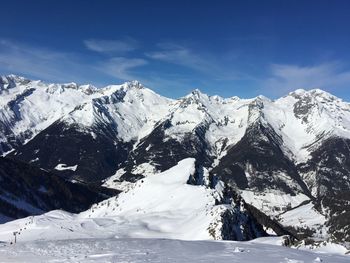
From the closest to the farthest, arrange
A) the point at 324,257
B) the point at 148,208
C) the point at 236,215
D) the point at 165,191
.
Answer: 1. the point at 324,257
2. the point at 236,215
3. the point at 148,208
4. the point at 165,191

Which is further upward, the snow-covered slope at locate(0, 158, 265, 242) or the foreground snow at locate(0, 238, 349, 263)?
the snow-covered slope at locate(0, 158, 265, 242)

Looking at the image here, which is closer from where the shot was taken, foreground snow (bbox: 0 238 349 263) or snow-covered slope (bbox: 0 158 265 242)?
foreground snow (bbox: 0 238 349 263)

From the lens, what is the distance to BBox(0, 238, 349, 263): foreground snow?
118ft

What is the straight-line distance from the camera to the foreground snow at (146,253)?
3609 cm

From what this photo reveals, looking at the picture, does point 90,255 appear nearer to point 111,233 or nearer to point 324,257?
point 324,257

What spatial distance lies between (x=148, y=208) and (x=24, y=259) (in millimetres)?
66213

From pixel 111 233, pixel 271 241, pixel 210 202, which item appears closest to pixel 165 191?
pixel 210 202

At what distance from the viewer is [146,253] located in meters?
38.6

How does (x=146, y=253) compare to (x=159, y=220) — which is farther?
(x=159, y=220)

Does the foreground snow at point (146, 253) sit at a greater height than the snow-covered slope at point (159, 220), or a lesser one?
lesser

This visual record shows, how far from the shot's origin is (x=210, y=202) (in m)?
90.9

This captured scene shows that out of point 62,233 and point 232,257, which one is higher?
point 62,233

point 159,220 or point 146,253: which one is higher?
point 159,220

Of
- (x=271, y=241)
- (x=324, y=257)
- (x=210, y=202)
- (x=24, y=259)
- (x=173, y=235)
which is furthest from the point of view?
(x=210, y=202)
